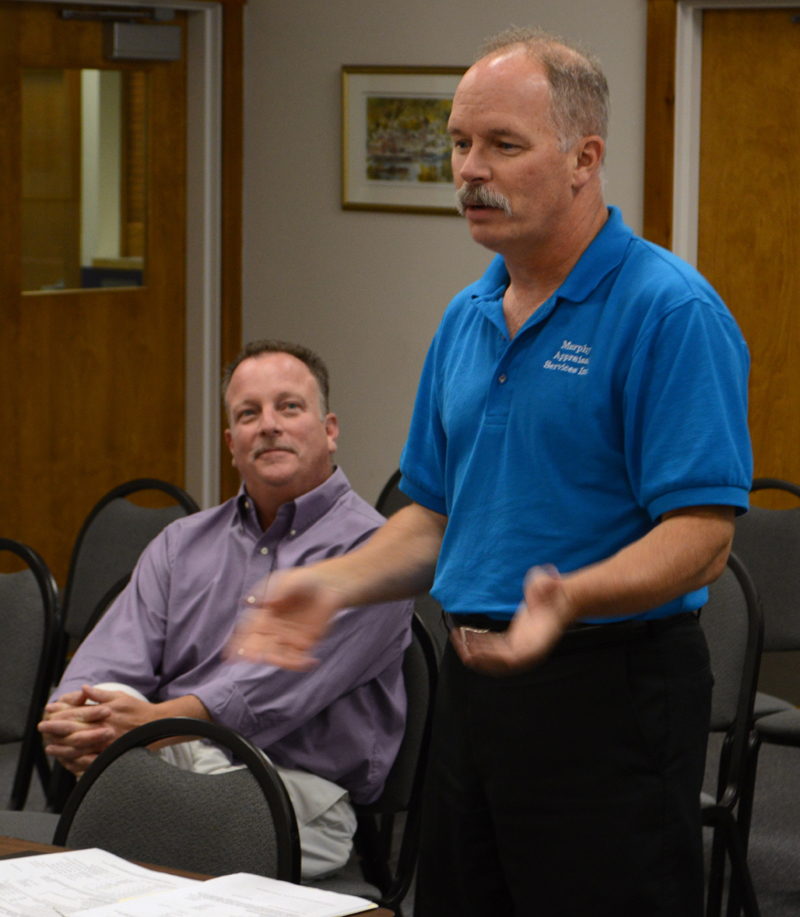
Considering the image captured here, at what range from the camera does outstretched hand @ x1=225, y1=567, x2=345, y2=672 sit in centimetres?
151

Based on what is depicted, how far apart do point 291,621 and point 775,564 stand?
87.7 inches

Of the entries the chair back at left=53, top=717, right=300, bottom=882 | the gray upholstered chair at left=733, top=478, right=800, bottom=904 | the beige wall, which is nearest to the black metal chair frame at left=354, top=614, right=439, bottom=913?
the chair back at left=53, top=717, right=300, bottom=882

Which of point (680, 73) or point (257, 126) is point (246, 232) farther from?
point (680, 73)

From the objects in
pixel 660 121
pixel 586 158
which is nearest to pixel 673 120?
pixel 660 121

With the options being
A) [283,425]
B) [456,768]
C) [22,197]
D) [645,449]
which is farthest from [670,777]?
[22,197]

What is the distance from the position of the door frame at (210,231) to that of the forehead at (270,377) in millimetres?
2399

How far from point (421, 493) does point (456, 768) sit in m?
0.36

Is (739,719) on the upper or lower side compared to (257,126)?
lower

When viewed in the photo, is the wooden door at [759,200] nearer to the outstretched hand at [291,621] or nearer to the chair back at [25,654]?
the chair back at [25,654]

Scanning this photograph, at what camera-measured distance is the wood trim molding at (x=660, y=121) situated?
4211 mm

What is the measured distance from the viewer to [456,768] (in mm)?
1628

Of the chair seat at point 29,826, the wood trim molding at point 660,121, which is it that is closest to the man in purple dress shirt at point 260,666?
the chair seat at point 29,826

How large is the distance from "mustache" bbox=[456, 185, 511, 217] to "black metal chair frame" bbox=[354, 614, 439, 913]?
1082mm

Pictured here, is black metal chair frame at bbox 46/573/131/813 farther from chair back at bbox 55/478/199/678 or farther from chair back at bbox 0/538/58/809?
chair back at bbox 55/478/199/678
